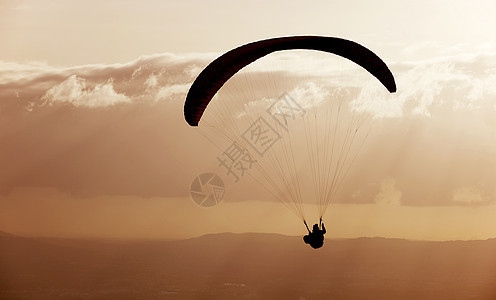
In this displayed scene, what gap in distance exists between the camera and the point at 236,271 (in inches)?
6240

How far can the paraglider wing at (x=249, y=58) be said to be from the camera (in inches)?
760

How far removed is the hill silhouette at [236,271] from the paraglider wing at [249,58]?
103114mm

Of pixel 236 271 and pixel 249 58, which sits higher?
pixel 236 271

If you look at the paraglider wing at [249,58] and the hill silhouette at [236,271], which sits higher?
the hill silhouette at [236,271]

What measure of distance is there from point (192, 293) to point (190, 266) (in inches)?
641

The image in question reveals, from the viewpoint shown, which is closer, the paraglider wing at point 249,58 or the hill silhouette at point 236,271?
the paraglider wing at point 249,58

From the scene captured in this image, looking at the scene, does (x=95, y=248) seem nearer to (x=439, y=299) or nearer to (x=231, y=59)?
(x=439, y=299)

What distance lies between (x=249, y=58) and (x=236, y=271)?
14271cm

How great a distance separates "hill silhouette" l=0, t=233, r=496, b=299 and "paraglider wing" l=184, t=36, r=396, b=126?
10311cm

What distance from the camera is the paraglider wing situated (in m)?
19.3

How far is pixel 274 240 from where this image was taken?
179m

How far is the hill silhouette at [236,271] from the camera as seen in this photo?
141 metres

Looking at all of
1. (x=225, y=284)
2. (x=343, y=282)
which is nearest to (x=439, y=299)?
(x=343, y=282)

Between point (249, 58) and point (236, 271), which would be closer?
point (249, 58)
